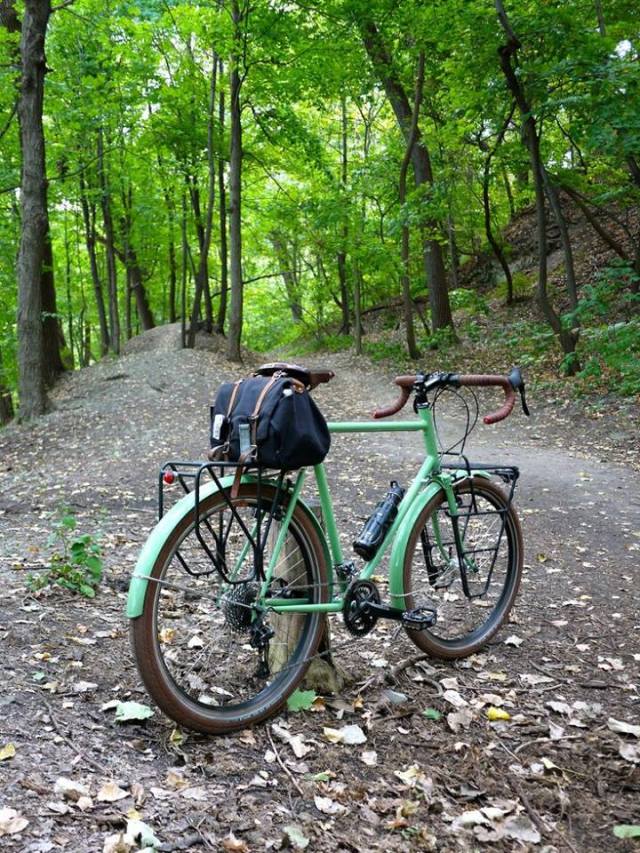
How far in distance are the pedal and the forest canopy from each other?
6.72 metres

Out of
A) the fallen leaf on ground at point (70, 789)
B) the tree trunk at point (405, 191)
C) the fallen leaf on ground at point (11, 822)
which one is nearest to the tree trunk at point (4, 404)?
the tree trunk at point (405, 191)

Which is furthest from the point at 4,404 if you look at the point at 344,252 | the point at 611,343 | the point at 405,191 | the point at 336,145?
the point at 611,343

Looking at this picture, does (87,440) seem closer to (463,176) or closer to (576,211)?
(463,176)

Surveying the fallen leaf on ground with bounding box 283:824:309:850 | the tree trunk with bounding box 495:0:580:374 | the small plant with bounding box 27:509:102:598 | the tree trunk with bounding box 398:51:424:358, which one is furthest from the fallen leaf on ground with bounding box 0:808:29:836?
the tree trunk with bounding box 398:51:424:358

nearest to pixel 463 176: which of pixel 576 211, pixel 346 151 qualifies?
pixel 576 211

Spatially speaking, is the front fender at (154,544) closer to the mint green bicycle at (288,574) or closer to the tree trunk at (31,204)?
the mint green bicycle at (288,574)

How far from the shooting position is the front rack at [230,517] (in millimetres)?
2275

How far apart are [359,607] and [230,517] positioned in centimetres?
70

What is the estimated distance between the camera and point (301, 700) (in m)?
2.65

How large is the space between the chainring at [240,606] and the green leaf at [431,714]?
0.84 meters

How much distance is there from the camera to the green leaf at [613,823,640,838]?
2.04 meters

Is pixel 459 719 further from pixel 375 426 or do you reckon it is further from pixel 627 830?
pixel 375 426

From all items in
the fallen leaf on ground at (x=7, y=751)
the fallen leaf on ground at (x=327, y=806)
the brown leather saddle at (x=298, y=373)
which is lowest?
the fallen leaf on ground at (x=327, y=806)

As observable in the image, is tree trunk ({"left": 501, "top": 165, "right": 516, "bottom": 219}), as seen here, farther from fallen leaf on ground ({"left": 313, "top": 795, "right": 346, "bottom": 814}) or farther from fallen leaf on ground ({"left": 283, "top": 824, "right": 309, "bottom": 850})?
fallen leaf on ground ({"left": 283, "top": 824, "right": 309, "bottom": 850})
